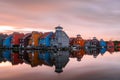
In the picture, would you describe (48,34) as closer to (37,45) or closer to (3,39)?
(37,45)

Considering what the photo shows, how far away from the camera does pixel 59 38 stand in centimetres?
15975

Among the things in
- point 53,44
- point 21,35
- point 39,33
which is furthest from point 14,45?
point 53,44

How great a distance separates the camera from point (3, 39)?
611 feet

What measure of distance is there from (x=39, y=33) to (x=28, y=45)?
37.3 feet

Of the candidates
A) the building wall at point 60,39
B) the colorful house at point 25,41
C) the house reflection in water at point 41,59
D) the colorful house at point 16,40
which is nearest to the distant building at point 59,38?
the building wall at point 60,39

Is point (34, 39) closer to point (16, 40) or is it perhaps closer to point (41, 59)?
point (16, 40)

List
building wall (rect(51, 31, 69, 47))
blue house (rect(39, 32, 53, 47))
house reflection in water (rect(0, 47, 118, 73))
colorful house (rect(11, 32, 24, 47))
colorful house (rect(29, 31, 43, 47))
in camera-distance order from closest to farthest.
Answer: house reflection in water (rect(0, 47, 118, 73)) < building wall (rect(51, 31, 69, 47)) < blue house (rect(39, 32, 53, 47)) < colorful house (rect(29, 31, 43, 47)) < colorful house (rect(11, 32, 24, 47))

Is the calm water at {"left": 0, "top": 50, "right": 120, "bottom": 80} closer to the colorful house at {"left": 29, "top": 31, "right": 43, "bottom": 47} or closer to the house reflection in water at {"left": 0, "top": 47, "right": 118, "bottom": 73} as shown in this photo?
the house reflection in water at {"left": 0, "top": 47, "right": 118, "bottom": 73}

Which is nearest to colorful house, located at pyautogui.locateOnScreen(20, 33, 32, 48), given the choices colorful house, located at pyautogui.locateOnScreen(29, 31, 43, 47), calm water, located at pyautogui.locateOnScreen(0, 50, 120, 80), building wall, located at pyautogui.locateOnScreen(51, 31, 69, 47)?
colorful house, located at pyautogui.locateOnScreen(29, 31, 43, 47)

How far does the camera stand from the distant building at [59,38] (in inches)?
6245

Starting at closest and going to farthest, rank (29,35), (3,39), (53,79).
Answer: (53,79) → (29,35) → (3,39)

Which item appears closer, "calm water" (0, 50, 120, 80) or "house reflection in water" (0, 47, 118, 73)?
"calm water" (0, 50, 120, 80)

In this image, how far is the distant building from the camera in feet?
520

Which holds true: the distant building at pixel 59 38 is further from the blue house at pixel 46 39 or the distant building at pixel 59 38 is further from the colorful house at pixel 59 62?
the colorful house at pixel 59 62
